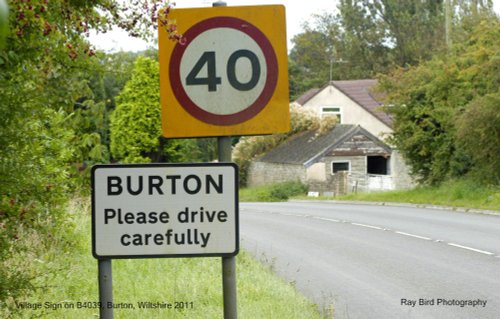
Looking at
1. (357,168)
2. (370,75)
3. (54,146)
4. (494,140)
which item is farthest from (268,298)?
(370,75)

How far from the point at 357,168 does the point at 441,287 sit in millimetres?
42750

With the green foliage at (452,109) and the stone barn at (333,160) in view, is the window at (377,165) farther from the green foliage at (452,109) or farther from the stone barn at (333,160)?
the green foliage at (452,109)

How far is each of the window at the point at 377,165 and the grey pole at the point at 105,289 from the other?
5083cm

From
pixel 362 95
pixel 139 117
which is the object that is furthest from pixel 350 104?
pixel 139 117

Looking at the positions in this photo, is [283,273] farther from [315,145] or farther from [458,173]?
[315,145]

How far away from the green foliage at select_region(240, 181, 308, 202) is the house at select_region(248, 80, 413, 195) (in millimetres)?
679

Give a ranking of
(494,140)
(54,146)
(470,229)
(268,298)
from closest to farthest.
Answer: (54,146), (268,298), (470,229), (494,140)

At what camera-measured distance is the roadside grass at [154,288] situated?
762 cm

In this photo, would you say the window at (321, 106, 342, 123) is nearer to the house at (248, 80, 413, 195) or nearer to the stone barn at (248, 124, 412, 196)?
the house at (248, 80, 413, 195)

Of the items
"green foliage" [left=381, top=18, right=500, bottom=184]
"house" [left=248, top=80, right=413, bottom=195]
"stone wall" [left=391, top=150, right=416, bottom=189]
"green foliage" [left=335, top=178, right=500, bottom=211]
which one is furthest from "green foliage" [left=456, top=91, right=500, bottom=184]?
"stone wall" [left=391, top=150, right=416, bottom=189]

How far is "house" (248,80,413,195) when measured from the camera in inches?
1905

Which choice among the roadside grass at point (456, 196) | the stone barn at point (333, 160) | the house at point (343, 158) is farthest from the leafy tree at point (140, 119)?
the stone barn at point (333, 160)

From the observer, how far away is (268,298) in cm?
884

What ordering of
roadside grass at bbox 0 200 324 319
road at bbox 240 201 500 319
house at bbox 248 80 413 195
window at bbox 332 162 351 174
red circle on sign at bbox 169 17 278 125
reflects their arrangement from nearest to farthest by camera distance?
1. red circle on sign at bbox 169 17 278 125
2. roadside grass at bbox 0 200 324 319
3. road at bbox 240 201 500 319
4. house at bbox 248 80 413 195
5. window at bbox 332 162 351 174
